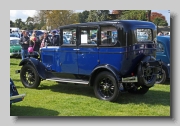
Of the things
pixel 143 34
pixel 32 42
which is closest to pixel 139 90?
pixel 143 34

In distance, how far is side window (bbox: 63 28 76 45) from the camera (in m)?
7.04

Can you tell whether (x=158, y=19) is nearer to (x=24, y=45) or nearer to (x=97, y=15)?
(x=97, y=15)

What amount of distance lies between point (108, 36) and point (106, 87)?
1.13 meters

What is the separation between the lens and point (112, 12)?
6.04m

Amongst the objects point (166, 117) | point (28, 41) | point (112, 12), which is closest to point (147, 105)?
point (166, 117)

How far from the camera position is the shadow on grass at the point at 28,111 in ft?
19.4

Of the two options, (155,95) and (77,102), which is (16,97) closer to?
(77,102)

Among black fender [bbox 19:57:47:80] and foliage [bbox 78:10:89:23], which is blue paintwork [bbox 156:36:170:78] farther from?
black fender [bbox 19:57:47:80]

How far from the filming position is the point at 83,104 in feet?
21.1

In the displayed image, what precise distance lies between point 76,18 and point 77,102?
75.4 inches

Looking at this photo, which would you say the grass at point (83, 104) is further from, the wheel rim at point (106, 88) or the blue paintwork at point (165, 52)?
the blue paintwork at point (165, 52)

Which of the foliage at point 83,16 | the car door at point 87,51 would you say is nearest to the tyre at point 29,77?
the car door at point 87,51

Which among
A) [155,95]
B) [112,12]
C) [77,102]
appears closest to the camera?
[112,12]

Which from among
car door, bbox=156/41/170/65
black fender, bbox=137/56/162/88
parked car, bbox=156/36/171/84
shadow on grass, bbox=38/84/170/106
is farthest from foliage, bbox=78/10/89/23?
car door, bbox=156/41/170/65
